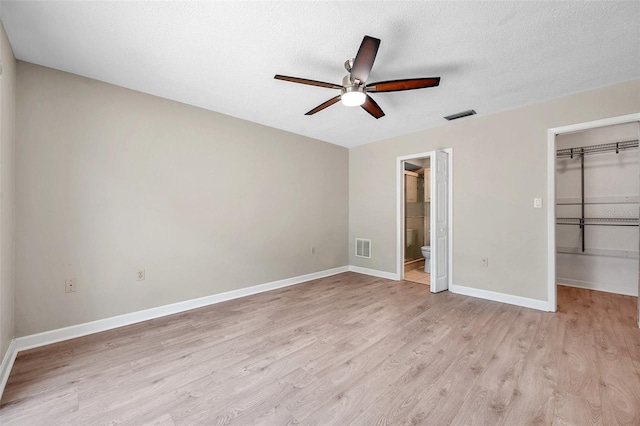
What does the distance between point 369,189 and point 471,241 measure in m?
1.90

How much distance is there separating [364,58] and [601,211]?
4428 millimetres

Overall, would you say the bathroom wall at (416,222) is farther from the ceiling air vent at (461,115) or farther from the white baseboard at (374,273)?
the ceiling air vent at (461,115)

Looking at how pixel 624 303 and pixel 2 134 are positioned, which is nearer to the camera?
pixel 2 134

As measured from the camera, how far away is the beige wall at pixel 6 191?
184cm

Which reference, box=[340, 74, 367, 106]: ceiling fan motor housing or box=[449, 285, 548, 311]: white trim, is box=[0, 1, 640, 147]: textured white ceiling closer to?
box=[340, 74, 367, 106]: ceiling fan motor housing

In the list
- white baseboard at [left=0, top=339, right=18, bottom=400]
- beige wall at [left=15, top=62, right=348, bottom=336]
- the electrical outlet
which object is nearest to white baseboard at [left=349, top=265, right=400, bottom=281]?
beige wall at [left=15, top=62, right=348, bottom=336]

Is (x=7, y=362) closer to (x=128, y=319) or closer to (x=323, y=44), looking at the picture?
(x=128, y=319)

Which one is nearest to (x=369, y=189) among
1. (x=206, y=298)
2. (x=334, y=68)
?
(x=334, y=68)

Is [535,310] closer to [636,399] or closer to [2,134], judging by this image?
[636,399]

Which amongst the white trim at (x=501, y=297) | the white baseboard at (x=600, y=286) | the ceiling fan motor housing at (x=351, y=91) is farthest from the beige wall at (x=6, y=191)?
the white baseboard at (x=600, y=286)

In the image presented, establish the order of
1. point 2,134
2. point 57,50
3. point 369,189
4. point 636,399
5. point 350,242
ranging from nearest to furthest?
point 636,399
point 2,134
point 57,50
point 369,189
point 350,242

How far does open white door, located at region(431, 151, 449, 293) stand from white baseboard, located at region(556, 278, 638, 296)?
2.01 meters

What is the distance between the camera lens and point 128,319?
9.11 feet

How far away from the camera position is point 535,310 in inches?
123
